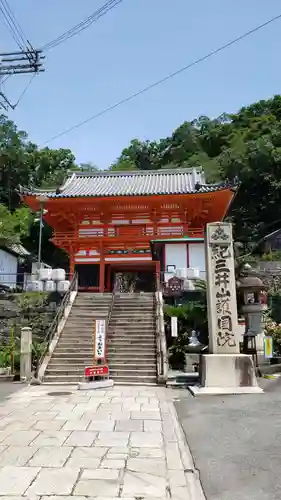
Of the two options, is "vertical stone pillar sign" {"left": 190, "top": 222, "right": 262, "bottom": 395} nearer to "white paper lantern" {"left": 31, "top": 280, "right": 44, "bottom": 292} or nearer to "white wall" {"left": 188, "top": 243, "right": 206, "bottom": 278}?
"white wall" {"left": 188, "top": 243, "right": 206, "bottom": 278}

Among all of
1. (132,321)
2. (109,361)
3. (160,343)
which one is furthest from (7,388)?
(132,321)

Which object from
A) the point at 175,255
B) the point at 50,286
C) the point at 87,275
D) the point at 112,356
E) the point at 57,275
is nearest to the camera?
the point at 112,356

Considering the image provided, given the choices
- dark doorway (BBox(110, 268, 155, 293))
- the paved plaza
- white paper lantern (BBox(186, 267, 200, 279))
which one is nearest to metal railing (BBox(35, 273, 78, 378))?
the paved plaza

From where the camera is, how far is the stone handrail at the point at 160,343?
39.1 ft

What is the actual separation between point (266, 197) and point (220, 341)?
37299mm

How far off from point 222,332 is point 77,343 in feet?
19.4

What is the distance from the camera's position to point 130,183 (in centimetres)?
2642

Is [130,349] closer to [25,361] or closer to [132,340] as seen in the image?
[132,340]

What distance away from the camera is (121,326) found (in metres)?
15.4

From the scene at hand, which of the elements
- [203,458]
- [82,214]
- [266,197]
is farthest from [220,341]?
[266,197]

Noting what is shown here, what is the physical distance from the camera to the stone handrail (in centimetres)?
1191

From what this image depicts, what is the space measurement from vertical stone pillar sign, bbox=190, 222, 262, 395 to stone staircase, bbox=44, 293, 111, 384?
427cm

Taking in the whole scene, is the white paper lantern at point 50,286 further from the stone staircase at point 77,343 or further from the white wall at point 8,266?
the white wall at point 8,266

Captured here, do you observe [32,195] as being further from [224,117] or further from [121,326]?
[224,117]
